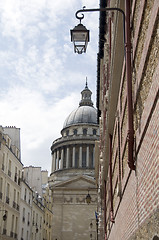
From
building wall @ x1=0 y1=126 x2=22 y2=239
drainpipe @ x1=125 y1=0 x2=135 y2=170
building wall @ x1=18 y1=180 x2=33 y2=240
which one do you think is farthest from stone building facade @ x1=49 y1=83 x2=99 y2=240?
drainpipe @ x1=125 y1=0 x2=135 y2=170

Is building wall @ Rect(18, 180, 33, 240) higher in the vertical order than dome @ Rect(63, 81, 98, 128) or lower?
lower

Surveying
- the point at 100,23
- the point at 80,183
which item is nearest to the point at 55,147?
the point at 80,183

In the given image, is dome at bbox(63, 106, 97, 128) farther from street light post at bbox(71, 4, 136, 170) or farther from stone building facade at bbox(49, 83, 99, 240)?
street light post at bbox(71, 4, 136, 170)

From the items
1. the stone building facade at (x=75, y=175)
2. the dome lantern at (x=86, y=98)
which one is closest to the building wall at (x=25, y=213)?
the stone building facade at (x=75, y=175)

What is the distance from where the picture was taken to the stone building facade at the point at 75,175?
54219mm

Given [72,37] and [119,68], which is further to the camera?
[119,68]

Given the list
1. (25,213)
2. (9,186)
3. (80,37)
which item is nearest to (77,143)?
(25,213)

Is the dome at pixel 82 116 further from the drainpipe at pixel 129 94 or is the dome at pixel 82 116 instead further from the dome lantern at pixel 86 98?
the drainpipe at pixel 129 94

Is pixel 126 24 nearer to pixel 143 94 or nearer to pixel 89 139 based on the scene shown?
pixel 143 94

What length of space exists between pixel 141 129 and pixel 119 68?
12.7ft

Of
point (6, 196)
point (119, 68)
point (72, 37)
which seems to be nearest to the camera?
point (72, 37)

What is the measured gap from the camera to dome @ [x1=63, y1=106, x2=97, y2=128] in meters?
75.0

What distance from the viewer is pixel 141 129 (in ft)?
17.3

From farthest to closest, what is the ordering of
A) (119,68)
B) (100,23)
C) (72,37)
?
(100,23) < (119,68) < (72,37)
